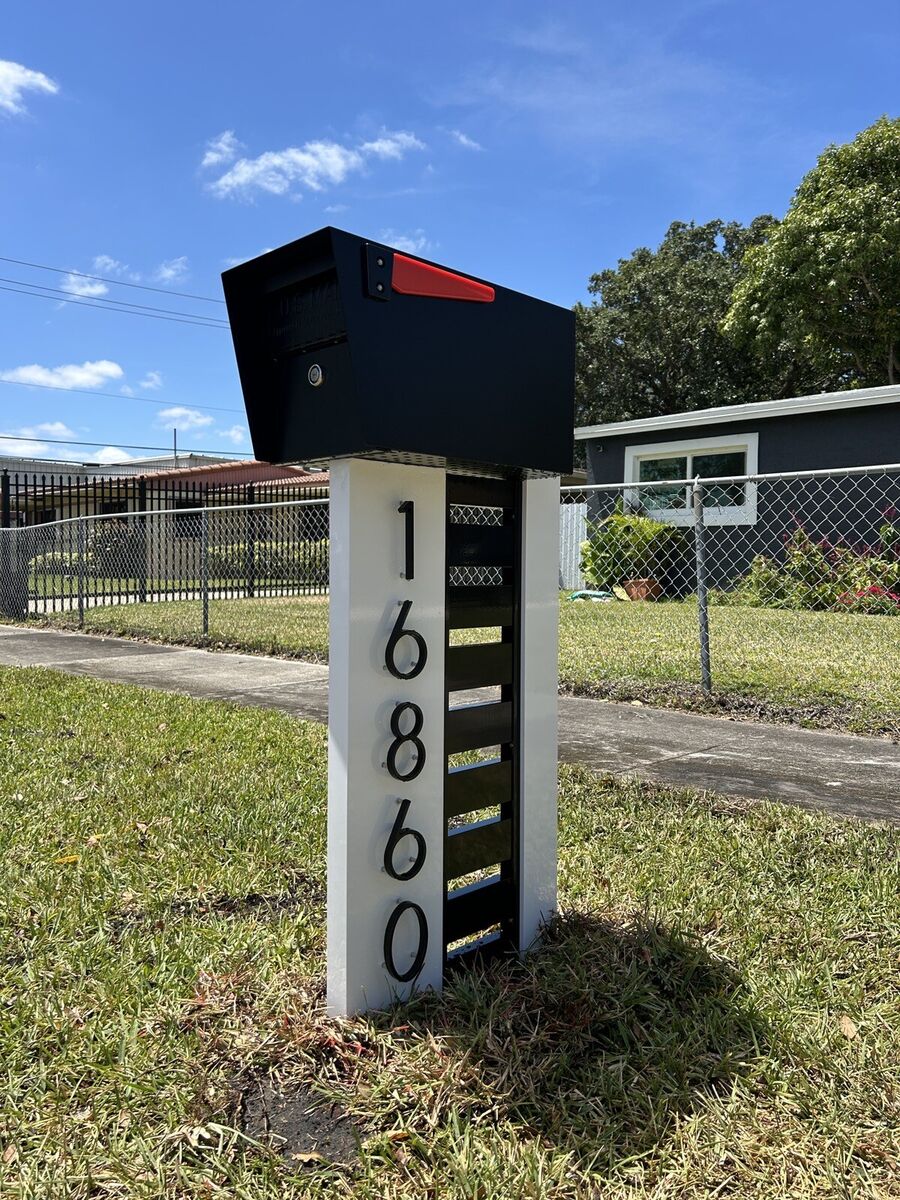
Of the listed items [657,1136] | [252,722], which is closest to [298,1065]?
[657,1136]

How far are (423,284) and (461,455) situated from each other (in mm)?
Answer: 343

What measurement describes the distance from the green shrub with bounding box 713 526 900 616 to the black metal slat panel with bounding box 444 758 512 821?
31.1 feet

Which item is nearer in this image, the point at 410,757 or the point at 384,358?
the point at 384,358

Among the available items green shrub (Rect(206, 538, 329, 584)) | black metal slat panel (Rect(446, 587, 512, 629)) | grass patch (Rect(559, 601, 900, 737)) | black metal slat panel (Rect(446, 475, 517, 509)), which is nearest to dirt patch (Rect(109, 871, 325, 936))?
black metal slat panel (Rect(446, 587, 512, 629))

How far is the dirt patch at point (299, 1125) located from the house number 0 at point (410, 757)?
0.33 meters

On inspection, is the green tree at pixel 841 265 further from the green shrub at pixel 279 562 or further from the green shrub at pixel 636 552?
the green shrub at pixel 279 562

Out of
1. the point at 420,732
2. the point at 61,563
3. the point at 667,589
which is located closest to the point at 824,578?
the point at 667,589

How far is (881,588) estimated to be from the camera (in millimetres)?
10984

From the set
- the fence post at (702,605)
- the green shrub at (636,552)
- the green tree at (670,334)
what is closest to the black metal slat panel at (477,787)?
the fence post at (702,605)

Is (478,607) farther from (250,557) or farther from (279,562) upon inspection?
(279,562)

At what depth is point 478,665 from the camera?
218 centimetres

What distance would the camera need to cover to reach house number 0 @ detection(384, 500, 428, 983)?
1.95 m

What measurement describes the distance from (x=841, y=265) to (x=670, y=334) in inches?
334

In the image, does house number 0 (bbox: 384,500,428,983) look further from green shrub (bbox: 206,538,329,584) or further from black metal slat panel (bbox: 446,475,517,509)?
green shrub (bbox: 206,538,329,584)
